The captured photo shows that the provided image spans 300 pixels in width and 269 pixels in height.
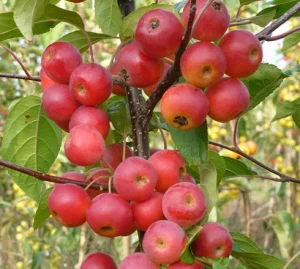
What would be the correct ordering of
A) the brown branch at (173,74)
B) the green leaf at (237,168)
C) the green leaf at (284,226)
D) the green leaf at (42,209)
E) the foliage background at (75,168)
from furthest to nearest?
the foliage background at (75,168), the green leaf at (284,226), the green leaf at (237,168), the green leaf at (42,209), the brown branch at (173,74)

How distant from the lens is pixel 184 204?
24.9 inches

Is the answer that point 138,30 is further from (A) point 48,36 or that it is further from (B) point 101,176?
(A) point 48,36

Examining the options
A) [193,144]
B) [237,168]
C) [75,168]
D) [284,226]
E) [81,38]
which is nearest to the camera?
[193,144]

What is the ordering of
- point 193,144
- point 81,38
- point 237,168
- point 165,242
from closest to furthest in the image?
point 165,242
point 193,144
point 81,38
point 237,168

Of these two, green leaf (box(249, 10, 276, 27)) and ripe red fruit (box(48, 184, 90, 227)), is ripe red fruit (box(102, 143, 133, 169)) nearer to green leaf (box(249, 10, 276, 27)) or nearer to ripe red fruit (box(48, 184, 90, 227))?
ripe red fruit (box(48, 184, 90, 227))

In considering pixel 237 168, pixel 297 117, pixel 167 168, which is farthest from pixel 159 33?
pixel 297 117

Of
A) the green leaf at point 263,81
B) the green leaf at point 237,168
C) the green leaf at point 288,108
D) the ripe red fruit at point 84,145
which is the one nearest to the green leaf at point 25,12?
the ripe red fruit at point 84,145

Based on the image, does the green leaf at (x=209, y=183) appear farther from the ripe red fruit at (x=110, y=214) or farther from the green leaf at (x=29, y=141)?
the green leaf at (x=29, y=141)

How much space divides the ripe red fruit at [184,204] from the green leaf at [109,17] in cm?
34

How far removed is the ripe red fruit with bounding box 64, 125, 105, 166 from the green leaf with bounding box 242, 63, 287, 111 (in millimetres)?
309

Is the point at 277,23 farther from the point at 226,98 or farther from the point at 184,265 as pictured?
the point at 184,265

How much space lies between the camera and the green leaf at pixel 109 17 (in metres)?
0.89

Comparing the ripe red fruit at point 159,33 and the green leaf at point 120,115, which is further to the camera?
the green leaf at point 120,115

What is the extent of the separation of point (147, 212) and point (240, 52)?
21 cm
